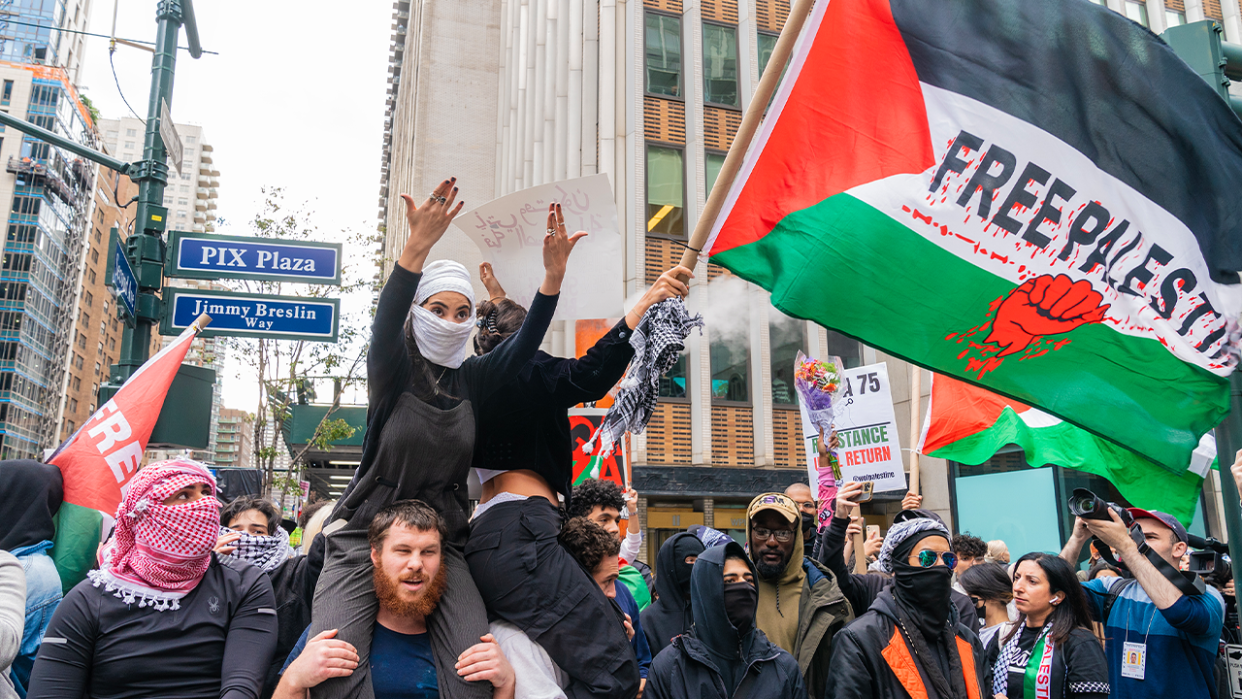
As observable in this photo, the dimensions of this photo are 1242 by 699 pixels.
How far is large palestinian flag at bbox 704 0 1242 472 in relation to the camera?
13.0 ft

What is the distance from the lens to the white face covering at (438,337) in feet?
10.2

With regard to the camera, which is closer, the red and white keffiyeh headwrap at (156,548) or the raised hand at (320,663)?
the raised hand at (320,663)

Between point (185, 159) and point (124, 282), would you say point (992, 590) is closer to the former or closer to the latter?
point (124, 282)

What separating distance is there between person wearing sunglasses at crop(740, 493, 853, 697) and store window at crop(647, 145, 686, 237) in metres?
14.4

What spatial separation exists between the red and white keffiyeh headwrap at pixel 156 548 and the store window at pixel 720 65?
18.1 m

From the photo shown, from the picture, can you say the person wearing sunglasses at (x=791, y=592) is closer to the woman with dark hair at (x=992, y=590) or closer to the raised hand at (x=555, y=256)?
the woman with dark hair at (x=992, y=590)

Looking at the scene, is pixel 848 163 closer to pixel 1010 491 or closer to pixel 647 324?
pixel 647 324

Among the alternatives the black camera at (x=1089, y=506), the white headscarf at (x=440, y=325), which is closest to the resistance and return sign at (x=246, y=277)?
the white headscarf at (x=440, y=325)

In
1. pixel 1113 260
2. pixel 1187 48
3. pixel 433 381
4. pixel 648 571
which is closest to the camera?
pixel 433 381

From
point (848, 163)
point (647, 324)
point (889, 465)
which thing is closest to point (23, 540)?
point (647, 324)

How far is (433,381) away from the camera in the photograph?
10.3 feet

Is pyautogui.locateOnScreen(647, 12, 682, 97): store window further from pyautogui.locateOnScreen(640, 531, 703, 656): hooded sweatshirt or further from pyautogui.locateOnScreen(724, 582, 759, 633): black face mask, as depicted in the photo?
pyautogui.locateOnScreen(724, 582, 759, 633): black face mask

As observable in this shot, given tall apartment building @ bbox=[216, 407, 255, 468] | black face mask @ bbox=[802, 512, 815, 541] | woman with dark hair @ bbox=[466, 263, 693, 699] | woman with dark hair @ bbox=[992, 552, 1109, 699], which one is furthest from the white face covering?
tall apartment building @ bbox=[216, 407, 255, 468]

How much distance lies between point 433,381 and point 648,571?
4.32m
